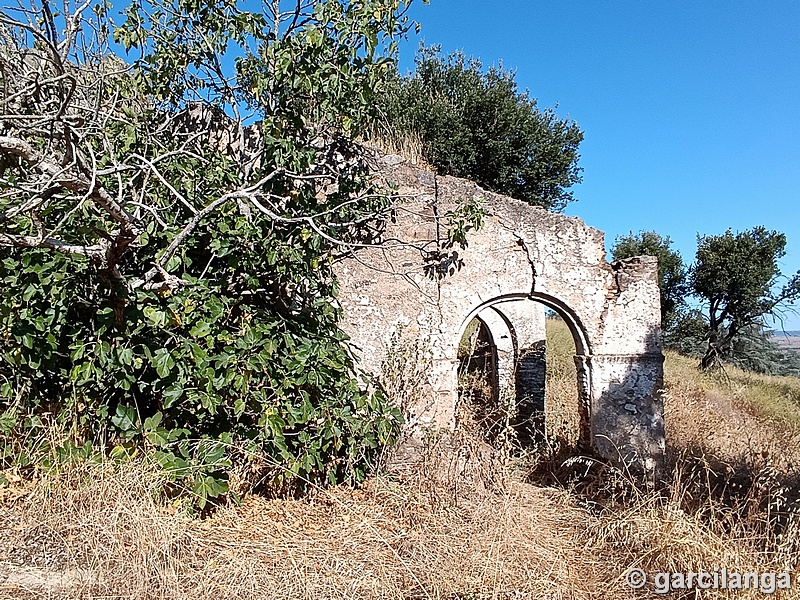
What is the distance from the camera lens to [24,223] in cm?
418

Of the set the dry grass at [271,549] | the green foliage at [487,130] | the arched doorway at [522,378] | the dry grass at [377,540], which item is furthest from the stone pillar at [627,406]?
the green foliage at [487,130]

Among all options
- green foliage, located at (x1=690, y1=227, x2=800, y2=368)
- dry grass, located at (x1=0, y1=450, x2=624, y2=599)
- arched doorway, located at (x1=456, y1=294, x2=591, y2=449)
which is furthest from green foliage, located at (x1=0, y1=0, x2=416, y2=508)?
green foliage, located at (x1=690, y1=227, x2=800, y2=368)

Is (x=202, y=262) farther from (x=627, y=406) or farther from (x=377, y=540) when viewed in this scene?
(x=627, y=406)

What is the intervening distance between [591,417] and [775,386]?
10.3 metres

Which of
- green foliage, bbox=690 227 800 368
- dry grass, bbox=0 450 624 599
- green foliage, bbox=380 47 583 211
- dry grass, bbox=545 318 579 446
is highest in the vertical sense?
green foliage, bbox=380 47 583 211

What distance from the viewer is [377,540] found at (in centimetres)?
425

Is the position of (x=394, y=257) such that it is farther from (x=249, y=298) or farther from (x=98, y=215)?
(x=98, y=215)

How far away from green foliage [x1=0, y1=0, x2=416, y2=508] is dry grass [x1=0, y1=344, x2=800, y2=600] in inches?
11.9

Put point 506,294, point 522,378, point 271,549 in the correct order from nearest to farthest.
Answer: point 271,549 < point 506,294 < point 522,378

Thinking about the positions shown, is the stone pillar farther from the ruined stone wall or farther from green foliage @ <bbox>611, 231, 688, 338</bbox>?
green foliage @ <bbox>611, 231, 688, 338</bbox>

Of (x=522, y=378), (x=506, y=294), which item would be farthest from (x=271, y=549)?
(x=522, y=378)

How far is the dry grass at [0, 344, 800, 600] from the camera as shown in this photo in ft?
11.3

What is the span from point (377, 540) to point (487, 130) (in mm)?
13268

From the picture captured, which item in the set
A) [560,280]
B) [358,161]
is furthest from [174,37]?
[560,280]
